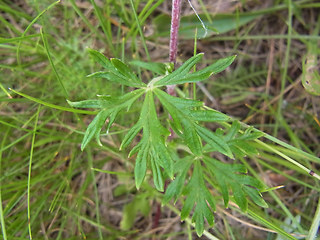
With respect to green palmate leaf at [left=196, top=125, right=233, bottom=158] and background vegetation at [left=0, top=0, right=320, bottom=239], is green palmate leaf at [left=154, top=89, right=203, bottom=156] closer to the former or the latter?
green palmate leaf at [left=196, top=125, right=233, bottom=158]

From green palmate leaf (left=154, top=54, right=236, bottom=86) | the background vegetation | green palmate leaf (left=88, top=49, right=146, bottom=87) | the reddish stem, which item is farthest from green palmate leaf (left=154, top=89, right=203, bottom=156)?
the background vegetation

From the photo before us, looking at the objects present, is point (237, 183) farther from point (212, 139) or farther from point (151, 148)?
point (151, 148)

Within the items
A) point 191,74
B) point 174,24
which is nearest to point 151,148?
point 191,74

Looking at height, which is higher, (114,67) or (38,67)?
(114,67)

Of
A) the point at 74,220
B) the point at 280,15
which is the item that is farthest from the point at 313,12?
the point at 74,220

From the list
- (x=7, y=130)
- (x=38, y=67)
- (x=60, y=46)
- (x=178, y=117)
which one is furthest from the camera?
(x=38, y=67)

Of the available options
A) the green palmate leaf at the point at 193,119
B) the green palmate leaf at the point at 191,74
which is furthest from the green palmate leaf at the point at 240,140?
the green palmate leaf at the point at 191,74

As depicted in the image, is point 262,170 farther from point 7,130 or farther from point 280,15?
point 7,130
